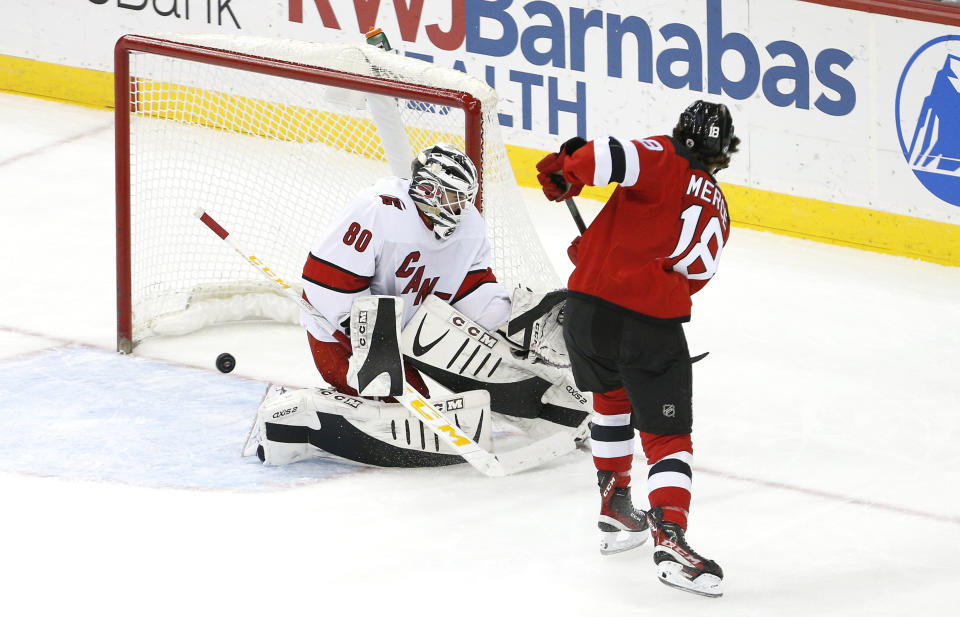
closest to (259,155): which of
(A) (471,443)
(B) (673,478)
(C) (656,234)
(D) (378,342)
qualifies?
(D) (378,342)

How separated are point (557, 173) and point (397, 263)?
2.54 ft

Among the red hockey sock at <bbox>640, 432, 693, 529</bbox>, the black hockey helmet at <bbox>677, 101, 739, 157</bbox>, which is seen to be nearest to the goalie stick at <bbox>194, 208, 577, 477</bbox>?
the red hockey sock at <bbox>640, 432, 693, 529</bbox>

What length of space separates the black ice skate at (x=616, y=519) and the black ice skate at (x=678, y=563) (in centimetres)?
26

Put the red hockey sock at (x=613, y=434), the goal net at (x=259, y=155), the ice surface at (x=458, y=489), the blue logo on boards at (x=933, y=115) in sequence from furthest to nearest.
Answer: the blue logo on boards at (x=933, y=115) < the goal net at (x=259, y=155) < the red hockey sock at (x=613, y=434) < the ice surface at (x=458, y=489)

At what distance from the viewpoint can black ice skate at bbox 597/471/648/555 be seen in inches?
138

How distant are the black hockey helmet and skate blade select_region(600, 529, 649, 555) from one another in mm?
896

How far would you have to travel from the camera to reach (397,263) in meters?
3.89

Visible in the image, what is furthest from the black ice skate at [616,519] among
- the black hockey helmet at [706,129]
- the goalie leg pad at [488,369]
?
the black hockey helmet at [706,129]

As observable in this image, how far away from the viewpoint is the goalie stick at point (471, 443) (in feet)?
12.6

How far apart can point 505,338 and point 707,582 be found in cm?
100

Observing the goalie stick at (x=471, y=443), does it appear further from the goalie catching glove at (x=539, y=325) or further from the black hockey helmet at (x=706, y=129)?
the black hockey helmet at (x=706, y=129)

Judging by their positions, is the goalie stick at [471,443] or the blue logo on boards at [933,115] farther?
the blue logo on boards at [933,115]

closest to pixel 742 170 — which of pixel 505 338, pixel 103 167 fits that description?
pixel 505 338

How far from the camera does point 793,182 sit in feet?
19.1
